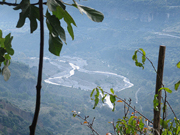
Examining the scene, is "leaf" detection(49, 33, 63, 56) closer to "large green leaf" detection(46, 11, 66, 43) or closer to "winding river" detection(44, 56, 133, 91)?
"large green leaf" detection(46, 11, 66, 43)

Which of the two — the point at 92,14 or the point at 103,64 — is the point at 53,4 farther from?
the point at 103,64

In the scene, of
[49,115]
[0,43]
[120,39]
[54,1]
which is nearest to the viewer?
[54,1]

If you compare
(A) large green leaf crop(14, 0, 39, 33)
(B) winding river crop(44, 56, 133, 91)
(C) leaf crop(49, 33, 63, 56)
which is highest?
(A) large green leaf crop(14, 0, 39, 33)

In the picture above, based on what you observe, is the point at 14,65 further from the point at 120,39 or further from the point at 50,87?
the point at 120,39

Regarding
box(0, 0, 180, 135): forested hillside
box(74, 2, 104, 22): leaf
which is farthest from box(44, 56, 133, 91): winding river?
box(74, 2, 104, 22): leaf

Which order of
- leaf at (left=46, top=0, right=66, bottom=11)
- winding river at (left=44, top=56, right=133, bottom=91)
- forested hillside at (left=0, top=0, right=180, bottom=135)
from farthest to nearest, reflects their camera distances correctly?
winding river at (left=44, top=56, right=133, bottom=91), forested hillside at (left=0, top=0, right=180, bottom=135), leaf at (left=46, top=0, right=66, bottom=11)

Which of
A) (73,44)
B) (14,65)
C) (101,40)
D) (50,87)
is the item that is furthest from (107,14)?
(14,65)

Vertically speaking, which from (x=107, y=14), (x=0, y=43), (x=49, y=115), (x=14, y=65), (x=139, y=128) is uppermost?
(x=107, y=14)

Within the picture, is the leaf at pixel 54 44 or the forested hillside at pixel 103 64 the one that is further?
the forested hillside at pixel 103 64

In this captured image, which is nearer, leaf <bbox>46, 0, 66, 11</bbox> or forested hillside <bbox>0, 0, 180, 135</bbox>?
leaf <bbox>46, 0, 66, 11</bbox>

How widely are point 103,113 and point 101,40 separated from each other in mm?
18532

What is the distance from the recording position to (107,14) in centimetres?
3198

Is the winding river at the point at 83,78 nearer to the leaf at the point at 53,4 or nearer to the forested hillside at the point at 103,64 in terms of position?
the forested hillside at the point at 103,64

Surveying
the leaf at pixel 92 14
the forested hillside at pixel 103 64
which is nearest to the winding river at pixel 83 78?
the forested hillside at pixel 103 64
